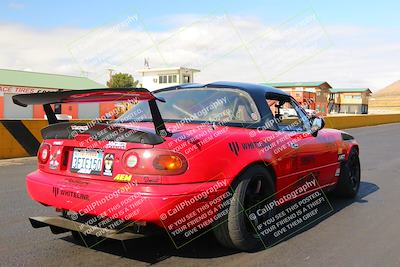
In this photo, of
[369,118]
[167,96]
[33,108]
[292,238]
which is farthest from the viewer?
[33,108]

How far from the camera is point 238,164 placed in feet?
11.9

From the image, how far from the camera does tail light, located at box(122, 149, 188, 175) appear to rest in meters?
3.25

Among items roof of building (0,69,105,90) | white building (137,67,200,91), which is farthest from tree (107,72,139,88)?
roof of building (0,69,105,90)

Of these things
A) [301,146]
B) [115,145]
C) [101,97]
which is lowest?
[301,146]

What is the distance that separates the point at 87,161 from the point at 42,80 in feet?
165

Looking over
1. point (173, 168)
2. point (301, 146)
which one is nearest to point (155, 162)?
point (173, 168)

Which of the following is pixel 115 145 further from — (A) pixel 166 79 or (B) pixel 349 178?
(A) pixel 166 79

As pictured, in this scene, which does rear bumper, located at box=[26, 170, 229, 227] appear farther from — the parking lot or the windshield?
the windshield

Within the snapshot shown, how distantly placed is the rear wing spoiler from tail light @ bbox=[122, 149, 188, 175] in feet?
0.62

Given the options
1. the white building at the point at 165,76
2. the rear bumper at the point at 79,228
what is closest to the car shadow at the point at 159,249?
the rear bumper at the point at 79,228

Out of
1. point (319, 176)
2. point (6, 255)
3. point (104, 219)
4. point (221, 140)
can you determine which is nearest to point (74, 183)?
point (104, 219)

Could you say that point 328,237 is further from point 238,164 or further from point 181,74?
point 181,74

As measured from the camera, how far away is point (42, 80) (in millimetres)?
50500

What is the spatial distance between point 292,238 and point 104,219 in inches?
73.7
